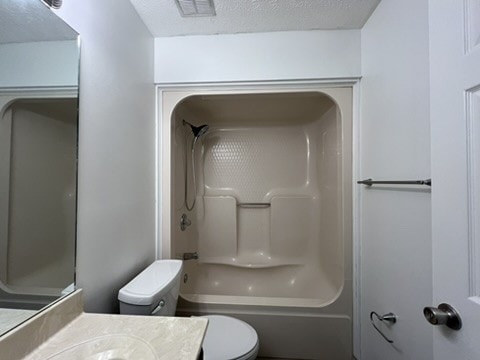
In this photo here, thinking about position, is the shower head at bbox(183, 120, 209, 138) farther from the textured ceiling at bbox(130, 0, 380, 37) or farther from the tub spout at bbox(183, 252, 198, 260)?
the tub spout at bbox(183, 252, 198, 260)

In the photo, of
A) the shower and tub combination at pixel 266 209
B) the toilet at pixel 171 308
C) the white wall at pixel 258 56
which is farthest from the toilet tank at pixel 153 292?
the white wall at pixel 258 56

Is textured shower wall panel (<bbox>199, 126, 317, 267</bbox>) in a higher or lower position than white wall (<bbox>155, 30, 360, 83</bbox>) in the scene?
lower

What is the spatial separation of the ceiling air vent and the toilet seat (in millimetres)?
1826

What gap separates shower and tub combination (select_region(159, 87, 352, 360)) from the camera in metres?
1.48

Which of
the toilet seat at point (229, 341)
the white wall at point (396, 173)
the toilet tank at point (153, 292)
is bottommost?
the toilet seat at point (229, 341)

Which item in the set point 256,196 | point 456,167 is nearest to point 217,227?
point 256,196

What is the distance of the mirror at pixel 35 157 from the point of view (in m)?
0.62

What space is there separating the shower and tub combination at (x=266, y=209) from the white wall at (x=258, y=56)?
0.34ft

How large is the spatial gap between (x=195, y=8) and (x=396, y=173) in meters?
1.40

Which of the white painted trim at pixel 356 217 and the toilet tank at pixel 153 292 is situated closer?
the toilet tank at pixel 153 292

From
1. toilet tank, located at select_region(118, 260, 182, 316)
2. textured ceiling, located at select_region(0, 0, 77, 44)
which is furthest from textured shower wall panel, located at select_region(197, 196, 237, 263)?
textured ceiling, located at select_region(0, 0, 77, 44)

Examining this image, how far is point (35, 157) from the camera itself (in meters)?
0.72

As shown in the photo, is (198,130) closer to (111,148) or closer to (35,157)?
(111,148)

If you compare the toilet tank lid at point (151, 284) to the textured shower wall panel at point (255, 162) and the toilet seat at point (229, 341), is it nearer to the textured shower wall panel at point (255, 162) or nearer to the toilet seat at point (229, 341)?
the toilet seat at point (229, 341)
